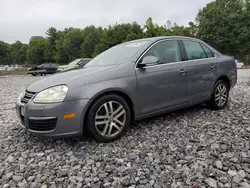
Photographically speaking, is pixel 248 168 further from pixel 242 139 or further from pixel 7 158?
pixel 7 158

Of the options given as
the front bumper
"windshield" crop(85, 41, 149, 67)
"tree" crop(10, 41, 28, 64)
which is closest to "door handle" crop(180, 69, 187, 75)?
"windshield" crop(85, 41, 149, 67)

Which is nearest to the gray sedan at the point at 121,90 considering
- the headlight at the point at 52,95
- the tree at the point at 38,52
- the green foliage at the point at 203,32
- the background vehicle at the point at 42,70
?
the headlight at the point at 52,95

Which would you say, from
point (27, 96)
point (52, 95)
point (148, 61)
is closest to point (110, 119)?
point (52, 95)

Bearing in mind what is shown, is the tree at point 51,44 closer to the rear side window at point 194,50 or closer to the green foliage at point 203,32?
the green foliage at point 203,32

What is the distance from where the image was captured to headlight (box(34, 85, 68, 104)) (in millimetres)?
2531

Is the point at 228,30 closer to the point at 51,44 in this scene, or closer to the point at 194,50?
the point at 194,50

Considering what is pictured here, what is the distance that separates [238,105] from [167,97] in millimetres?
2151

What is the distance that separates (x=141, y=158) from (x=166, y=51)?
1.81 metres

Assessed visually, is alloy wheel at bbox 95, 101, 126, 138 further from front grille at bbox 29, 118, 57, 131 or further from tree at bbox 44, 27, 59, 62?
tree at bbox 44, 27, 59, 62

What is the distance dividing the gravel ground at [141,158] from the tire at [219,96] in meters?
0.62

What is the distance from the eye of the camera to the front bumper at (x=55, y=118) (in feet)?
8.21

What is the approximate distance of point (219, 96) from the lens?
4.18 meters

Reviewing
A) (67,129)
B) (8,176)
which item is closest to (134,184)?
(67,129)

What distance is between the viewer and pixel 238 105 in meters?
4.55
